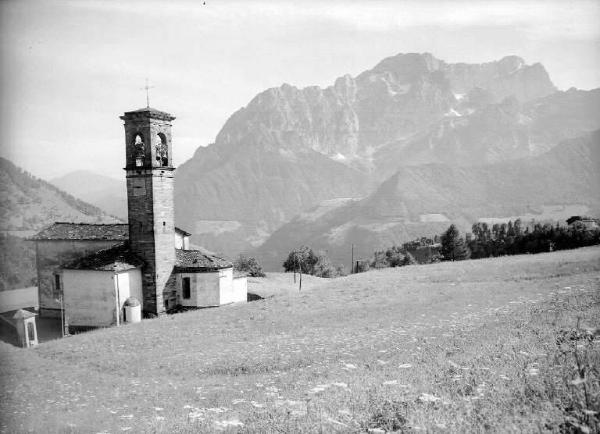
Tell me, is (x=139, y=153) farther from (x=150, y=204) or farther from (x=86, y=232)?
(x=86, y=232)

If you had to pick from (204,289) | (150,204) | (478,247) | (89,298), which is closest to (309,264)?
(478,247)

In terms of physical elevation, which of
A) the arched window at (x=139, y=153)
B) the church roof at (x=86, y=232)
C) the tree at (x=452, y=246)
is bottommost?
the tree at (x=452, y=246)

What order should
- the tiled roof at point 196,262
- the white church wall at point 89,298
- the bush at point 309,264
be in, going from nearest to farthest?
the white church wall at point 89,298
the tiled roof at point 196,262
the bush at point 309,264

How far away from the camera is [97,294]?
39406 millimetres

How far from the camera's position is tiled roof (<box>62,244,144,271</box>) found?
39.1 m

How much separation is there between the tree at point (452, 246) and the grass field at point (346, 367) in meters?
52.9

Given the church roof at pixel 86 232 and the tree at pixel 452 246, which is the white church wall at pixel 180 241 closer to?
the church roof at pixel 86 232

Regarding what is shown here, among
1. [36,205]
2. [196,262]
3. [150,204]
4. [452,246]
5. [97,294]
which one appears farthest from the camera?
[36,205]

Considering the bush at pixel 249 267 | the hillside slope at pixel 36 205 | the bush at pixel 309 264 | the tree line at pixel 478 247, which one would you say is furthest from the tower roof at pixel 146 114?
the hillside slope at pixel 36 205

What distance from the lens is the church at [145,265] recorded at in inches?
1549

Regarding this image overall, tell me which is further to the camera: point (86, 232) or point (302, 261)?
point (302, 261)

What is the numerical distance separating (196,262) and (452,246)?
60.3m

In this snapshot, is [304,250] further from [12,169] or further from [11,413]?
[12,169]

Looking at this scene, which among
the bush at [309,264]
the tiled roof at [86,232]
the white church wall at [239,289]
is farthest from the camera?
the bush at [309,264]
